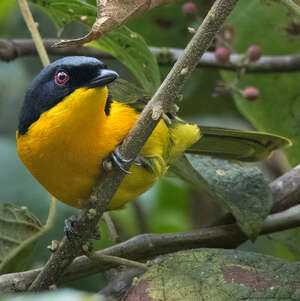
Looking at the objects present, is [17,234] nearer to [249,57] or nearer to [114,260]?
[114,260]

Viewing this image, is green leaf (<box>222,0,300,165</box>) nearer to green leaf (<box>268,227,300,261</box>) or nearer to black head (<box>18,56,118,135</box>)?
green leaf (<box>268,227,300,261</box>)

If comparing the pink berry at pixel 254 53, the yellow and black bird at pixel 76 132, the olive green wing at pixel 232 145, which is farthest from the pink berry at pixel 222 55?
the yellow and black bird at pixel 76 132

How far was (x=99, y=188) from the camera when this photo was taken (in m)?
Result: 1.97

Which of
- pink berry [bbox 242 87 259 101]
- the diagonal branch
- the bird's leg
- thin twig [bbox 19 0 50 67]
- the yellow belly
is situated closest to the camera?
the diagonal branch

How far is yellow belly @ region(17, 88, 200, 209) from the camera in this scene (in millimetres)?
2299

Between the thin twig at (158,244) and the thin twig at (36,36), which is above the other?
the thin twig at (36,36)

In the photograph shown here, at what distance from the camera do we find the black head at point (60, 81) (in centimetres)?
225

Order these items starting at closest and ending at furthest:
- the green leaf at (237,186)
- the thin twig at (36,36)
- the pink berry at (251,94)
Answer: the green leaf at (237,186)
the thin twig at (36,36)
the pink berry at (251,94)

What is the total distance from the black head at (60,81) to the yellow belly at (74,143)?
3 cm

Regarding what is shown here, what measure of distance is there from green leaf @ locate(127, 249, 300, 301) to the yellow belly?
20.5 inches

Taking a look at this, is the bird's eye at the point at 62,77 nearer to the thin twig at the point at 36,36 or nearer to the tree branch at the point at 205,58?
the thin twig at the point at 36,36

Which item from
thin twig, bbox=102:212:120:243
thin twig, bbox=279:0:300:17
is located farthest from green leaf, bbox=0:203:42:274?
thin twig, bbox=279:0:300:17

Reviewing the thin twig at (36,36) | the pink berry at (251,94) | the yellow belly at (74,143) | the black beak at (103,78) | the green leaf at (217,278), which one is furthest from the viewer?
the pink berry at (251,94)

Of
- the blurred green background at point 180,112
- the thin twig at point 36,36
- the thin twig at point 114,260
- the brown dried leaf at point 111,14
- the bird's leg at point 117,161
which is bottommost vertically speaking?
the blurred green background at point 180,112
